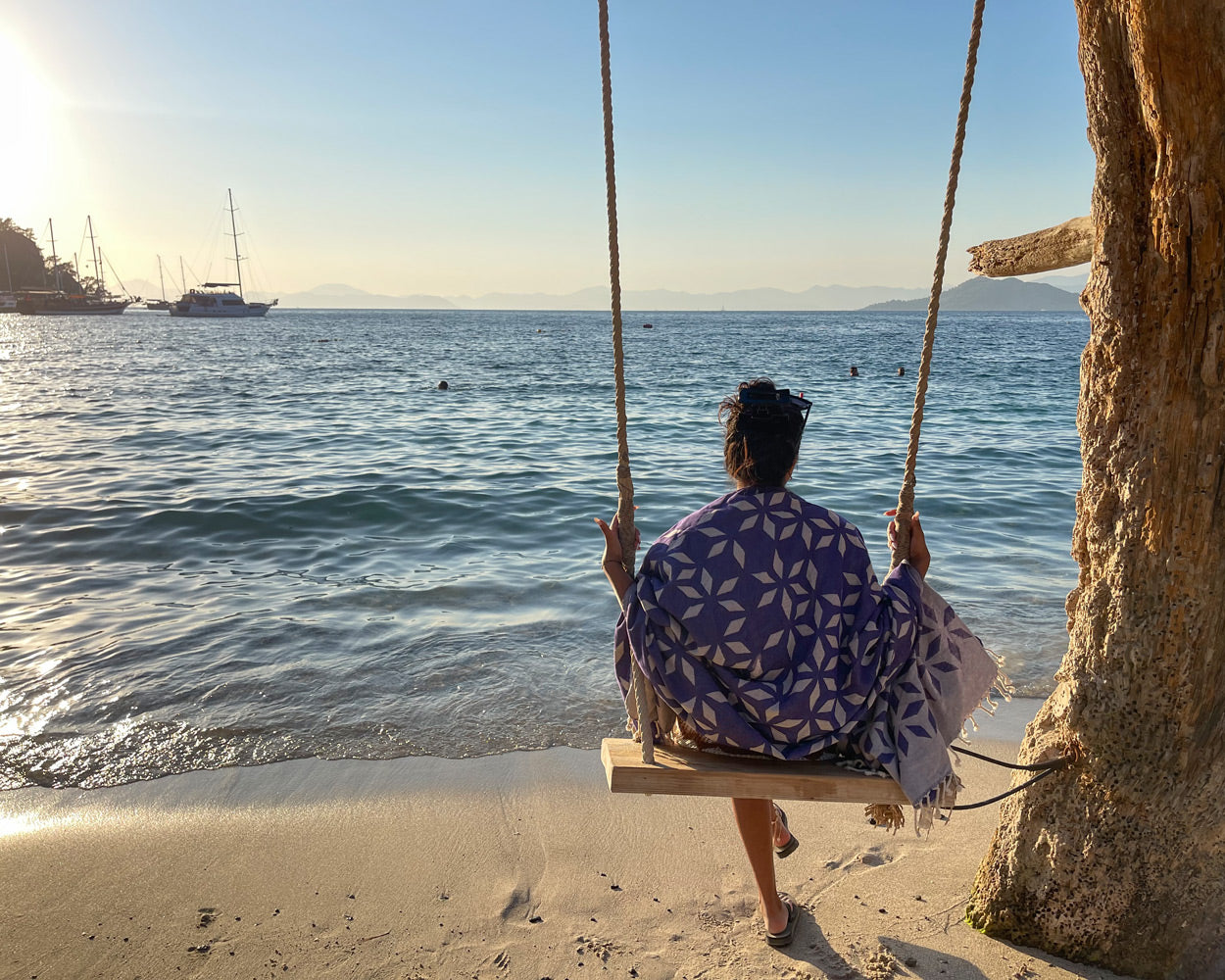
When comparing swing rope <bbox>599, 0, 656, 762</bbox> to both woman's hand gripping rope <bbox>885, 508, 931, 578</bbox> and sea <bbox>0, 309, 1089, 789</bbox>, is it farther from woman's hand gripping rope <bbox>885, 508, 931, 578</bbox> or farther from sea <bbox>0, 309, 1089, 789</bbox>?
sea <bbox>0, 309, 1089, 789</bbox>

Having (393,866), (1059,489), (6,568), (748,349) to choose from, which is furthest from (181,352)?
(393,866)

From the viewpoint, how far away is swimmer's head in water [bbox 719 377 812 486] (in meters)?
2.19

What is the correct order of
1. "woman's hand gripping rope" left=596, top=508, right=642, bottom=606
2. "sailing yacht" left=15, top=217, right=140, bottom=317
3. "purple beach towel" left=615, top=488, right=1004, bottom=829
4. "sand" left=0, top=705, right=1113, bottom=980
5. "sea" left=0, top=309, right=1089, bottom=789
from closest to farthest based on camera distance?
1. "purple beach towel" left=615, top=488, right=1004, bottom=829
2. "woman's hand gripping rope" left=596, top=508, right=642, bottom=606
3. "sand" left=0, top=705, right=1113, bottom=980
4. "sea" left=0, top=309, right=1089, bottom=789
5. "sailing yacht" left=15, top=217, right=140, bottom=317

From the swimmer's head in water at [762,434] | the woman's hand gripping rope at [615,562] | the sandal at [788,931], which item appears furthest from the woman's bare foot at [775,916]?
the swimmer's head in water at [762,434]

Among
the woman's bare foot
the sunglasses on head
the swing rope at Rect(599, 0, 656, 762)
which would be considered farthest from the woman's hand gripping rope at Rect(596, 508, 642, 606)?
the woman's bare foot

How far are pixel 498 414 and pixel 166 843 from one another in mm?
13968

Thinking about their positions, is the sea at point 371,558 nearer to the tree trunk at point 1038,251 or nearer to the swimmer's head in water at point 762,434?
the swimmer's head in water at point 762,434

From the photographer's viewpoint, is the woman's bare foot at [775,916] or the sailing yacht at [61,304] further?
the sailing yacht at [61,304]

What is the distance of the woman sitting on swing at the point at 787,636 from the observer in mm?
2111

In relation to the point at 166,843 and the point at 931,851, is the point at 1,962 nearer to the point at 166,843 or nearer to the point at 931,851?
the point at 166,843

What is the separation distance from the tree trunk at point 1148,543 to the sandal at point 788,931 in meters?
0.64

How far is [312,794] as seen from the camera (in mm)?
3514

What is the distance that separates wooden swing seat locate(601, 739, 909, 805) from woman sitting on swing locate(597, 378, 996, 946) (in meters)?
0.06

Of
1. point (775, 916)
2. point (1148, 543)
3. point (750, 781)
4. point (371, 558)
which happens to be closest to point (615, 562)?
point (750, 781)
